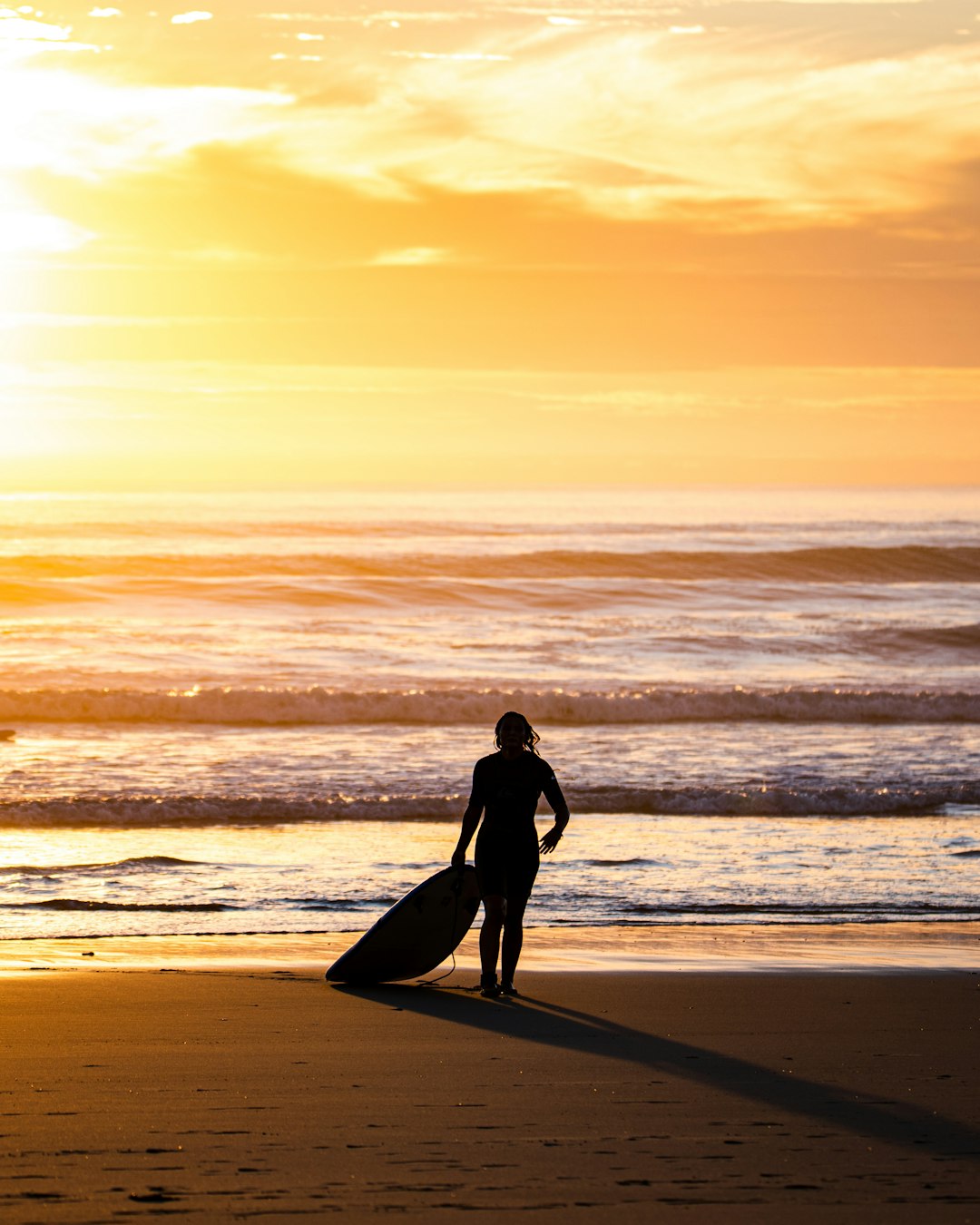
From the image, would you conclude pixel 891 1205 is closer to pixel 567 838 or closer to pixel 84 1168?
pixel 84 1168

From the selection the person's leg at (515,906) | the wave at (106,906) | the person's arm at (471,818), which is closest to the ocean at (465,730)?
the wave at (106,906)

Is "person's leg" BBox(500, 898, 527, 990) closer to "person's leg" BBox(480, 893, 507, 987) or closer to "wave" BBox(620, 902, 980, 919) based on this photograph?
"person's leg" BBox(480, 893, 507, 987)

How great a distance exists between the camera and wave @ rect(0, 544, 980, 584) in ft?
132

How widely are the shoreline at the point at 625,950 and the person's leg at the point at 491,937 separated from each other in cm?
63

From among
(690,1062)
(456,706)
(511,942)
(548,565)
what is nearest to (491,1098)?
(690,1062)

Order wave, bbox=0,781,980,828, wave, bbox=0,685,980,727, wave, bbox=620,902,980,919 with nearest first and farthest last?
wave, bbox=620,902,980,919, wave, bbox=0,781,980,828, wave, bbox=0,685,980,727

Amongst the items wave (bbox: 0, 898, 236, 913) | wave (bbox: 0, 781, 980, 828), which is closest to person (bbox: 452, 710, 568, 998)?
wave (bbox: 0, 898, 236, 913)

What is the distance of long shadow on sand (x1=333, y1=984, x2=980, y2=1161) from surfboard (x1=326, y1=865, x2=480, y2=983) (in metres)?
0.10

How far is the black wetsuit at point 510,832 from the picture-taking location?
7.27 meters

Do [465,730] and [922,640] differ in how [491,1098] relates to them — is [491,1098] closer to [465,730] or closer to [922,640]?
[465,730]

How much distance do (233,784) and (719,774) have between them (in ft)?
17.9

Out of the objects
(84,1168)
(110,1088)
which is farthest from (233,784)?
(84,1168)

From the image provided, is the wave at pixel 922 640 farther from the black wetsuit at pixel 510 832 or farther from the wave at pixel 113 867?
the black wetsuit at pixel 510 832

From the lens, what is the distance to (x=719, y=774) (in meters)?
15.1
